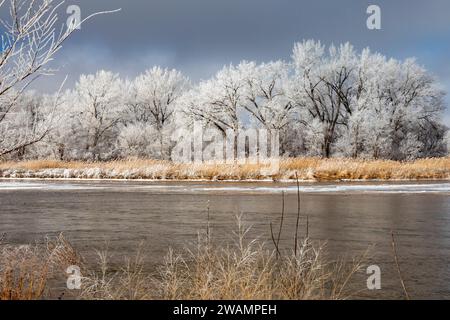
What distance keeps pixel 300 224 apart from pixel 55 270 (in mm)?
4897

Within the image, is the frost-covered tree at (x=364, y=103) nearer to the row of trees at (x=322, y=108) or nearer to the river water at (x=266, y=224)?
the row of trees at (x=322, y=108)

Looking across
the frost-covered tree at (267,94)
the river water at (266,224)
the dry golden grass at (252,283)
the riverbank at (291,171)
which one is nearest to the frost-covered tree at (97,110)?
the frost-covered tree at (267,94)

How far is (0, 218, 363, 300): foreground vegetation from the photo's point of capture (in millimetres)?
4020

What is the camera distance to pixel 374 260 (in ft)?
19.6

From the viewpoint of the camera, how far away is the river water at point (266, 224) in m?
5.79

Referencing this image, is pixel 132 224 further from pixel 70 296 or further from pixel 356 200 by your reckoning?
pixel 356 200

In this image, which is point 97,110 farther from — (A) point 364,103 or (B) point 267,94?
(A) point 364,103

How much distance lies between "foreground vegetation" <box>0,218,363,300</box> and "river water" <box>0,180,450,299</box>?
36 cm

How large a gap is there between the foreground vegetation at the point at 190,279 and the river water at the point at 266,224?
0.36 meters

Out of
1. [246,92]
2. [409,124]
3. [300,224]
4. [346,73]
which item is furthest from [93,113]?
[300,224]

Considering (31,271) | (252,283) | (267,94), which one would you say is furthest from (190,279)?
(267,94)

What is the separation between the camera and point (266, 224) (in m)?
9.01

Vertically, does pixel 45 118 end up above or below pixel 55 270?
above
